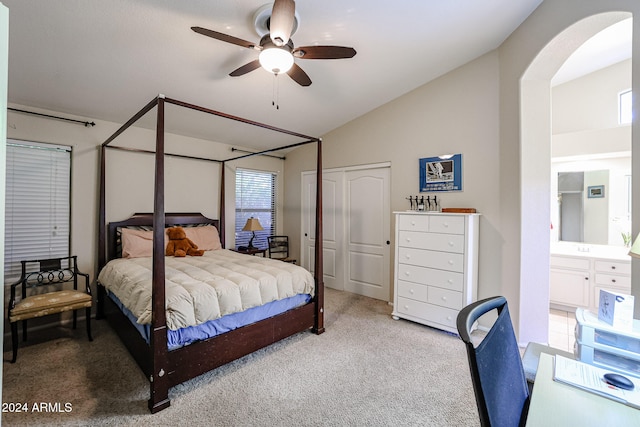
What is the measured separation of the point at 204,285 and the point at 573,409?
7.12 ft

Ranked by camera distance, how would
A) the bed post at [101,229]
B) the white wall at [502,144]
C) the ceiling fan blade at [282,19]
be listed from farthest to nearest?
1. the bed post at [101,229]
2. the white wall at [502,144]
3. the ceiling fan blade at [282,19]

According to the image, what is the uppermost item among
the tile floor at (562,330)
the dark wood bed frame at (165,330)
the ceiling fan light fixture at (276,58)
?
the ceiling fan light fixture at (276,58)

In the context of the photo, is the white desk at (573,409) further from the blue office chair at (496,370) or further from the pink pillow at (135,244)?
the pink pillow at (135,244)

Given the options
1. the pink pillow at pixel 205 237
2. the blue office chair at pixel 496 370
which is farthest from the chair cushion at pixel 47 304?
the blue office chair at pixel 496 370

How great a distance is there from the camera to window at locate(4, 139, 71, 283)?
298cm

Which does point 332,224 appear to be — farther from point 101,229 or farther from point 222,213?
point 101,229

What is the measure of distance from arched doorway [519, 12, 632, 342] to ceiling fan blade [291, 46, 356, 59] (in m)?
1.76

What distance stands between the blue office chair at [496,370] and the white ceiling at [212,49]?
232 centimetres

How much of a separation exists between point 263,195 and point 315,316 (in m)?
2.87

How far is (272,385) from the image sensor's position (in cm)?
216

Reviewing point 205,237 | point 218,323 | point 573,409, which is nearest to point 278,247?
point 205,237

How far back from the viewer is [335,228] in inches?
186

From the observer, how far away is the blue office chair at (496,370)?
31.2 inches

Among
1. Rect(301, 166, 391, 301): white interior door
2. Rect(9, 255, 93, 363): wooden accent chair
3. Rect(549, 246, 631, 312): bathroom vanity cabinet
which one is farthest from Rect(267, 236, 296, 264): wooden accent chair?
Rect(549, 246, 631, 312): bathroom vanity cabinet
